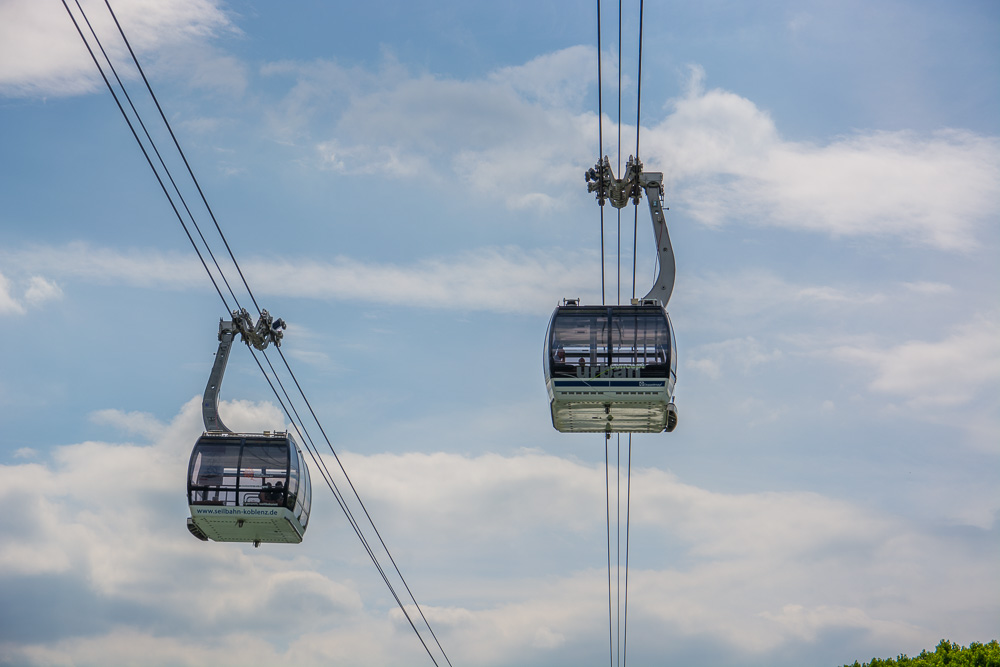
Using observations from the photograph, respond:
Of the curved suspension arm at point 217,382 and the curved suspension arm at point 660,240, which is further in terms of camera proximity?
the curved suspension arm at point 217,382

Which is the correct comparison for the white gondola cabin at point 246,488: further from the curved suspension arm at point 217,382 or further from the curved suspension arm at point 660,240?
the curved suspension arm at point 660,240

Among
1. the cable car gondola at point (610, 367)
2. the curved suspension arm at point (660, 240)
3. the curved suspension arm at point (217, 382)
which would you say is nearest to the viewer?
the cable car gondola at point (610, 367)

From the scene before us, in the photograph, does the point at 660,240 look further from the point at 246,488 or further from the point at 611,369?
the point at 246,488

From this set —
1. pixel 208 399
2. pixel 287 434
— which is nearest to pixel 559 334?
pixel 287 434

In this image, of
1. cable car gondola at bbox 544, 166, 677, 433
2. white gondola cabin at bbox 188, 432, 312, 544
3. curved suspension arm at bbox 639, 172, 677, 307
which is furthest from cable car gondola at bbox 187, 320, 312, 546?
curved suspension arm at bbox 639, 172, 677, 307

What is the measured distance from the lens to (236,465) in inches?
1526

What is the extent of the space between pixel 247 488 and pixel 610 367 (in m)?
11.0

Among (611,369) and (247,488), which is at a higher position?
(611,369)

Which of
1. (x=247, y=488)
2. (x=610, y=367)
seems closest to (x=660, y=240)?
(x=610, y=367)

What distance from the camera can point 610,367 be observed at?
34.3 meters

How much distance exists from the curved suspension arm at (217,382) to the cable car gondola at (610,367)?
11.8m

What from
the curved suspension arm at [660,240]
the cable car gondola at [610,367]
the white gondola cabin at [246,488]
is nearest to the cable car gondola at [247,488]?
the white gondola cabin at [246,488]

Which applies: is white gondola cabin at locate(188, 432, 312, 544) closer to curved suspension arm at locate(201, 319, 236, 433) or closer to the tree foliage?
curved suspension arm at locate(201, 319, 236, 433)

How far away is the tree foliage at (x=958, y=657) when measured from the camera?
3603cm
